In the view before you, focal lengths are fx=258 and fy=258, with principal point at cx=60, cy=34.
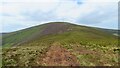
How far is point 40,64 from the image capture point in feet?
139

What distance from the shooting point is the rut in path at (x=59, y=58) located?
142 ft

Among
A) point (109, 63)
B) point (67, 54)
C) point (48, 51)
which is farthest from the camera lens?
point (48, 51)

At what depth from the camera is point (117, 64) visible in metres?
43.4

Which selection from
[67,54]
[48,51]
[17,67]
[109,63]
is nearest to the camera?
[17,67]

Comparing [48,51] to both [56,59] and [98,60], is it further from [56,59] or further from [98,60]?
[98,60]

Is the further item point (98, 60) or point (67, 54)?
point (67, 54)

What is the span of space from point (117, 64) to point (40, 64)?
12.9 m

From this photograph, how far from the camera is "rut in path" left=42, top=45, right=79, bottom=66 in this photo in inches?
1700

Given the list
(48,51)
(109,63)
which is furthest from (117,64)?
(48,51)

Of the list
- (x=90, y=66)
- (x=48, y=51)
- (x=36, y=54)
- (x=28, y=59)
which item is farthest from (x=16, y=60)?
(x=90, y=66)

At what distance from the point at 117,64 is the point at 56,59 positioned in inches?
420

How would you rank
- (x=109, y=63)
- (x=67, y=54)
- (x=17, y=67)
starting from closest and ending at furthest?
1. (x=17, y=67)
2. (x=109, y=63)
3. (x=67, y=54)

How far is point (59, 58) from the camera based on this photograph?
153 feet

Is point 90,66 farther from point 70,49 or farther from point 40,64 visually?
point 70,49
